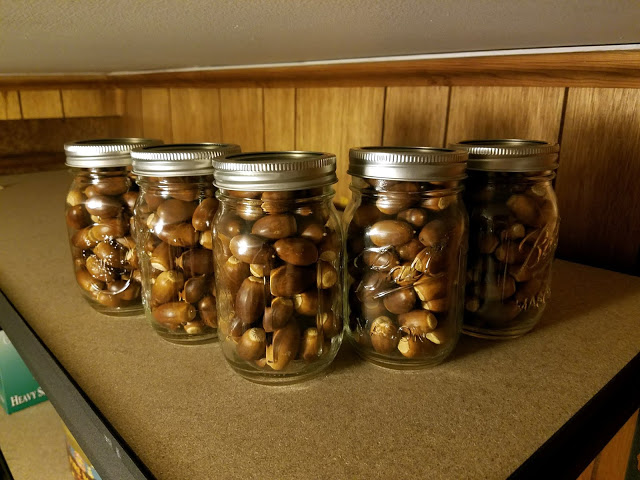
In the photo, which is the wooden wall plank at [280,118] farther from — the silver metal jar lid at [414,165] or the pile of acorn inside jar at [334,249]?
the silver metal jar lid at [414,165]

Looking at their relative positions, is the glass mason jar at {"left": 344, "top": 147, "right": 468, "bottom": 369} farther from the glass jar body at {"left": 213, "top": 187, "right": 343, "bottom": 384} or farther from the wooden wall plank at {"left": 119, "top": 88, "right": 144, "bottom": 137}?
the wooden wall plank at {"left": 119, "top": 88, "right": 144, "bottom": 137}

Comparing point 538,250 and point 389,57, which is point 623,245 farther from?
point 389,57

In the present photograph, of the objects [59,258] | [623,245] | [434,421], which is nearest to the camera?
[434,421]

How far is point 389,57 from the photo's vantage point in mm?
892

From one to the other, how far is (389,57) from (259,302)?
0.59 metres

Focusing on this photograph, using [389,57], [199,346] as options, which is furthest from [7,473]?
[389,57]

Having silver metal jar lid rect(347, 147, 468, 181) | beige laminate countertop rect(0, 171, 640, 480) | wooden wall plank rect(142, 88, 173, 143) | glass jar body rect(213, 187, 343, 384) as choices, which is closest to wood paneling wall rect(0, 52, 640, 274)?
beige laminate countertop rect(0, 171, 640, 480)

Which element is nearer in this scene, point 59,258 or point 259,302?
point 259,302

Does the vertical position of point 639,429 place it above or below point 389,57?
below

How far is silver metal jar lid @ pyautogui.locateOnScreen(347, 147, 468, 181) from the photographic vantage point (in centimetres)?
46

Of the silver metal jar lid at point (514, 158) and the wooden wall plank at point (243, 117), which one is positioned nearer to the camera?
the silver metal jar lid at point (514, 158)

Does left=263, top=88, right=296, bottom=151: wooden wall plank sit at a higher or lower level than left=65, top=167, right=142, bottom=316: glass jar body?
higher

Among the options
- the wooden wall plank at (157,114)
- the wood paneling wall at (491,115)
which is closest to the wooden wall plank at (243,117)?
the wood paneling wall at (491,115)

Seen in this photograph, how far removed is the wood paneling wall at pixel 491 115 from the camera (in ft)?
2.40
